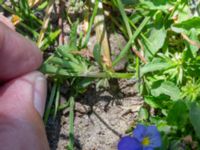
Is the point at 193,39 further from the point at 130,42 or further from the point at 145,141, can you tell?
the point at 145,141

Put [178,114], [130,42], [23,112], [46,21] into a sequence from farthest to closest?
1. [46,21]
2. [130,42]
3. [178,114]
4. [23,112]

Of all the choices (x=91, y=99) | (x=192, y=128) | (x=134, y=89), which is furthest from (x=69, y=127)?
(x=192, y=128)

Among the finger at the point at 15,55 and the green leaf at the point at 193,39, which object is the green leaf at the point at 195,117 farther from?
the finger at the point at 15,55

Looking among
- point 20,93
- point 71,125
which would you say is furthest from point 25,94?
point 71,125

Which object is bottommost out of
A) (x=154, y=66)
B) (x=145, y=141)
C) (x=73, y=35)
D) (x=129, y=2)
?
(x=145, y=141)

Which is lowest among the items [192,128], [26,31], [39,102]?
[192,128]

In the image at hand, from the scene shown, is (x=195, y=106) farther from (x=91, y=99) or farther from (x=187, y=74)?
(x=91, y=99)

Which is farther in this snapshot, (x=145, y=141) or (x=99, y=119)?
(x=99, y=119)
